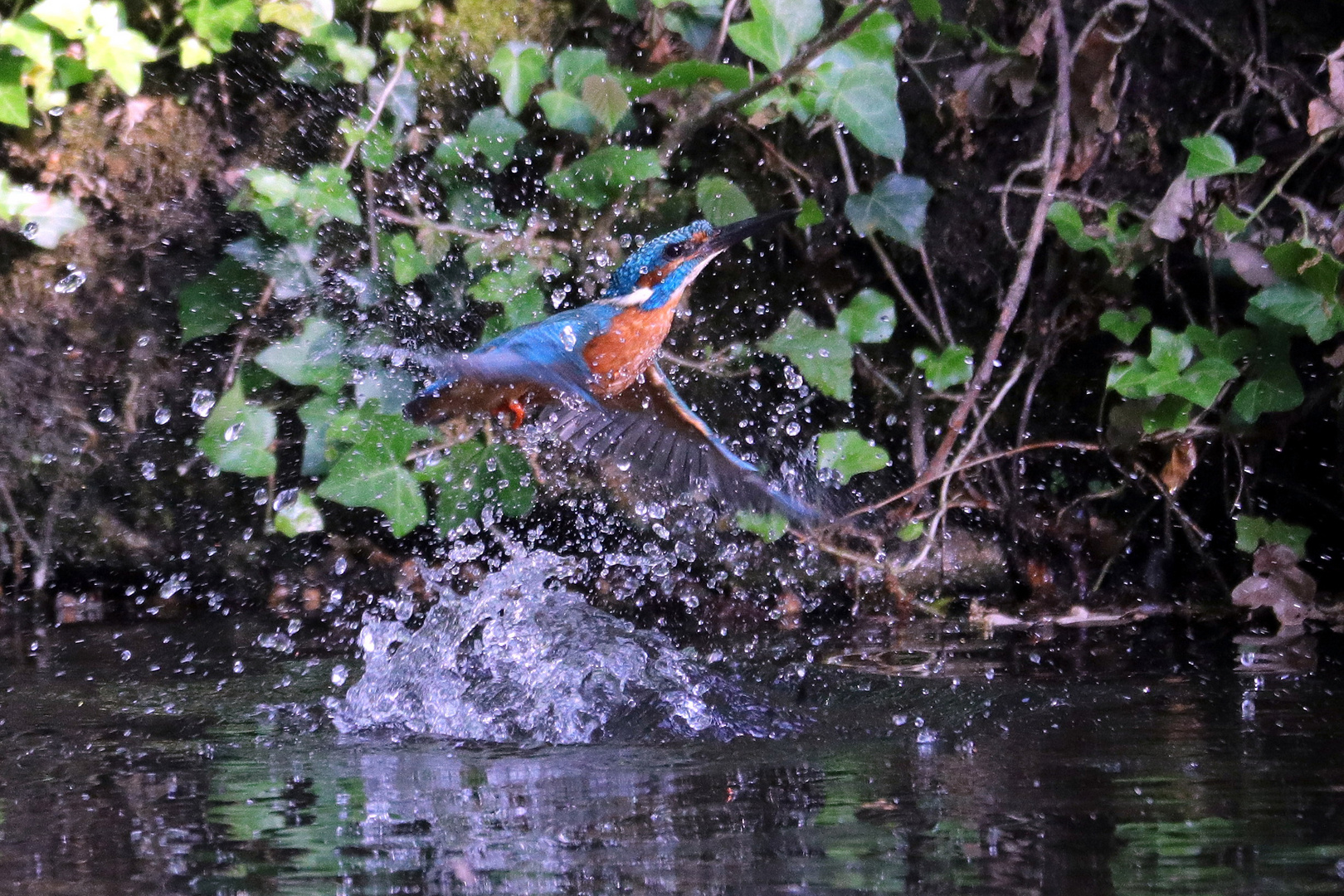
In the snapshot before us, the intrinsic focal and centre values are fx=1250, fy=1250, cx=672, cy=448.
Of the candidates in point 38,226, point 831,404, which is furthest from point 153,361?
point 831,404

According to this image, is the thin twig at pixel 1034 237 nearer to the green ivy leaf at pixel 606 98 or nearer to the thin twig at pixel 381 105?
the green ivy leaf at pixel 606 98

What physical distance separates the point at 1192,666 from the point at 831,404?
4.06 feet

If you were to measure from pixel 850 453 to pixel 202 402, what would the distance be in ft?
5.32

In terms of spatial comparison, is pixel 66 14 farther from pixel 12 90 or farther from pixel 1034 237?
pixel 1034 237

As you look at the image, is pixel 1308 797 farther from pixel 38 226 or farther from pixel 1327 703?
pixel 38 226

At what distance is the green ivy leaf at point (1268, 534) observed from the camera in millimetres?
2785

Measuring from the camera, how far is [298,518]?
9.37 feet

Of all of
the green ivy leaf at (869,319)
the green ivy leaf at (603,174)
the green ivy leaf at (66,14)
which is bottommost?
the green ivy leaf at (869,319)

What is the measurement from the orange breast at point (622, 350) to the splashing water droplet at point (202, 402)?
111cm

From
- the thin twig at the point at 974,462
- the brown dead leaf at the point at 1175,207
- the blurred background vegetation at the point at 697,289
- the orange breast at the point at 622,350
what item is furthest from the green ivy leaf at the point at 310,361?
the brown dead leaf at the point at 1175,207

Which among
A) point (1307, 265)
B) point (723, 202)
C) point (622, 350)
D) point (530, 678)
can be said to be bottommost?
point (530, 678)

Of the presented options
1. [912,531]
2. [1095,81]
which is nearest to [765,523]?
[912,531]

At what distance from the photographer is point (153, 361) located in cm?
316

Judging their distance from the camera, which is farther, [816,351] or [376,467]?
[816,351]
